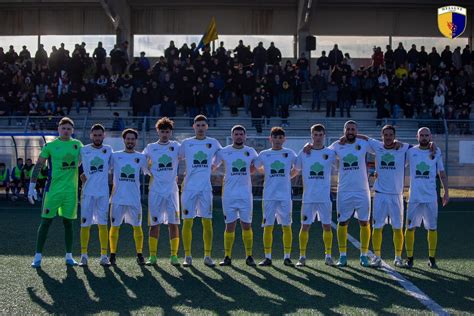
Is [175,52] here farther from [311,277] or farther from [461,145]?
[311,277]

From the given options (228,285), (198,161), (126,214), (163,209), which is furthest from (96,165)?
(228,285)

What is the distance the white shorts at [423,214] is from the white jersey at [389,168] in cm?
31

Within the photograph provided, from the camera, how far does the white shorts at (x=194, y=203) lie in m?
9.54

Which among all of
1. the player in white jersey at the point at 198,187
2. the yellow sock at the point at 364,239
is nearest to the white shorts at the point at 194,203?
the player in white jersey at the point at 198,187

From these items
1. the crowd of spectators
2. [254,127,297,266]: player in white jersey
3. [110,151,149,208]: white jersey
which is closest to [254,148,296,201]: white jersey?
[254,127,297,266]: player in white jersey

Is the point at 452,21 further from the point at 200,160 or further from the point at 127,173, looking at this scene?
the point at 127,173

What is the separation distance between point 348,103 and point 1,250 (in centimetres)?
1502

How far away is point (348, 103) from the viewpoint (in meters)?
23.2

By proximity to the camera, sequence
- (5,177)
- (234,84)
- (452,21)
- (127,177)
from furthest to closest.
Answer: (452,21)
(234,84)
(5,177)
(127,177)

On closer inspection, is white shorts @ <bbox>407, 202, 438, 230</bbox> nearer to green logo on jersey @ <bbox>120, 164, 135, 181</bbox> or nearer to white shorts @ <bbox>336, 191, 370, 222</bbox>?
white shorts @ <bbox>336, 191, 370, 222</bbox>

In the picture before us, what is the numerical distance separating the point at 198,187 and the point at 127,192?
3.25ft

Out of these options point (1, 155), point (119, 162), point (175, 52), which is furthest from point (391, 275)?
point (175, 52)

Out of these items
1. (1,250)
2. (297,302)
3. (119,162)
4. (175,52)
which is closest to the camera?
(297,302)

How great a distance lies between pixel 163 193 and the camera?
9.52m
